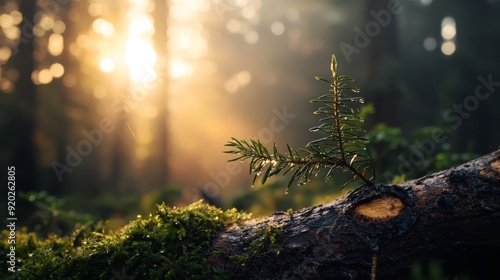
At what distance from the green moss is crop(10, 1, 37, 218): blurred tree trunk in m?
13.5

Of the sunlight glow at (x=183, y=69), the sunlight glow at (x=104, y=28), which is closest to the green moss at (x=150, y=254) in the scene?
the sunlight glow at (x=104, y=28)

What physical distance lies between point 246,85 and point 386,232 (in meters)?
24.5

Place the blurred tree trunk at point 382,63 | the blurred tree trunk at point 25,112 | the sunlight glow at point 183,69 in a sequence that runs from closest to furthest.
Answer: the blurred tree trunk at point 382,63, the blurred tree trunk at point 25,112, the sunlight glow at point 183,69

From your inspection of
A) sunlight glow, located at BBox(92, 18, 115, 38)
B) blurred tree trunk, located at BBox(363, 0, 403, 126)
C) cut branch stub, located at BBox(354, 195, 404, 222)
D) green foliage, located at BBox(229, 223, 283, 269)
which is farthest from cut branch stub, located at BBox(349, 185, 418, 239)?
sunlight glow, located at BBox(92, 18, 115, 38)

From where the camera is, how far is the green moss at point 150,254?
6.01 feet

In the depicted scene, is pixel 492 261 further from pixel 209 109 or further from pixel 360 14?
pixel 209 109

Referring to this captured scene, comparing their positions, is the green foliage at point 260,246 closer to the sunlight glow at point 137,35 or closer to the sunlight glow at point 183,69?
the sunlight glow at point 137,35

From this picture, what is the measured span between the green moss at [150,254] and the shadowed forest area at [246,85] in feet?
6.61

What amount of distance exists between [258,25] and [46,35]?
1387cm

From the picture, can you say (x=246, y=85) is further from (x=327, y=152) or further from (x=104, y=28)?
(x=327, y=152)

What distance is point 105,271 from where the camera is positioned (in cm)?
186

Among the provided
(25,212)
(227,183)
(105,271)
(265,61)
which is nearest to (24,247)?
(105,271)

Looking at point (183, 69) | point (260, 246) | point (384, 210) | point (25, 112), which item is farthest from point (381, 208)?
point (183, 69)

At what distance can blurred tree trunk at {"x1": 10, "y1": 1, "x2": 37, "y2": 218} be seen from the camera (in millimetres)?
13937
